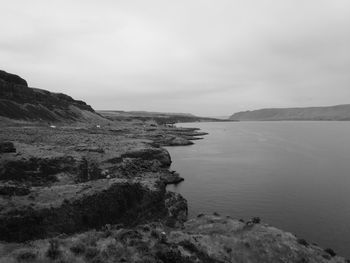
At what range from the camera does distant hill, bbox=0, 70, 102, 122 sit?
3900 inches

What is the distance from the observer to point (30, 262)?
15.8 metres

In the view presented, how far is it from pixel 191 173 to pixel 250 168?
52.3 feet

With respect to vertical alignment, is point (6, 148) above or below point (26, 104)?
below

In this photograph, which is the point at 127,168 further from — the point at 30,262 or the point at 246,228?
the point at 30,262

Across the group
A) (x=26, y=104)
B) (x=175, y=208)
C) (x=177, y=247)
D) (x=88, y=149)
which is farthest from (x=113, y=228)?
(x=26, y=104)

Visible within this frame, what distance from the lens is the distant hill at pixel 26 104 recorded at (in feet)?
325

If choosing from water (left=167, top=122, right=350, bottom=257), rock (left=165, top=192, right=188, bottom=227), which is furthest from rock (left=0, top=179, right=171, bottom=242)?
water (left=167, top=122, right=350, bottom=257)

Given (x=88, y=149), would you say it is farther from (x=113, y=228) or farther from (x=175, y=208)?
(x=113, y=228)

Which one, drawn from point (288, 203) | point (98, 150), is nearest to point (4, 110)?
point (98, 150)

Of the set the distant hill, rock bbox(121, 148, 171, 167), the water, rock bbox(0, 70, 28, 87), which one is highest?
rock bbox(0, 70, 28, 87)

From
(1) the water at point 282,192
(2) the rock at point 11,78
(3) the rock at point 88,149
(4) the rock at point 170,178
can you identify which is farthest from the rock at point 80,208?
(2) the rock at point 11,78

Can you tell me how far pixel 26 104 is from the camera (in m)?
112

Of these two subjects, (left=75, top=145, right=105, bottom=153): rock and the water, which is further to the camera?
(left=75, top=145, right=105, bottom=153): rock

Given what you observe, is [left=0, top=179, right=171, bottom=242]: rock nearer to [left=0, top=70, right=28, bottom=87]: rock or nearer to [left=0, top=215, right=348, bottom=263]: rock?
[left=0, top=215, right=348, bottom=263]: rock
